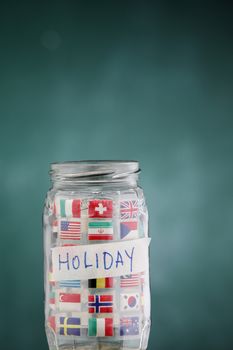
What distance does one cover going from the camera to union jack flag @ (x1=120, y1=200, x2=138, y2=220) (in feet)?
3.90

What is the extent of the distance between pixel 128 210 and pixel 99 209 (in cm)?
6

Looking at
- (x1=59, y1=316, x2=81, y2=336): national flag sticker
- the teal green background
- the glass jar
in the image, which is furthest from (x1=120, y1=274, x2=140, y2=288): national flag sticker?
the teal green background

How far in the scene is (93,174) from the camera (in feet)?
3.93

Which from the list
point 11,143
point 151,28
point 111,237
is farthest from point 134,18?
point 111,237

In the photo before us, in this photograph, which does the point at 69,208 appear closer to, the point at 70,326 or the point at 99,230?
the point at 99,230

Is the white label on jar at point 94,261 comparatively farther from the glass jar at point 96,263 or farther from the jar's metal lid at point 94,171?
the jar's metal lid at point 94,171

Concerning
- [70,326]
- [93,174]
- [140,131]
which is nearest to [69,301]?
[70,326]

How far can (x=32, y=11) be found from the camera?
1.63 m

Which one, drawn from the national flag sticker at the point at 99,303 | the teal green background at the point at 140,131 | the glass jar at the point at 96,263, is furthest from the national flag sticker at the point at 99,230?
the teal green background at the point at 140,131

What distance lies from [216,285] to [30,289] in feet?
1.76

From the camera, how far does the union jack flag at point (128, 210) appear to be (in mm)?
1188

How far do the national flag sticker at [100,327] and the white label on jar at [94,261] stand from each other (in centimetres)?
9

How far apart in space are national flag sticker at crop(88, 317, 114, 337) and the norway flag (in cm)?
17

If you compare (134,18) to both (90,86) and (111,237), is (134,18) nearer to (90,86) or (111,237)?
(90,86)
